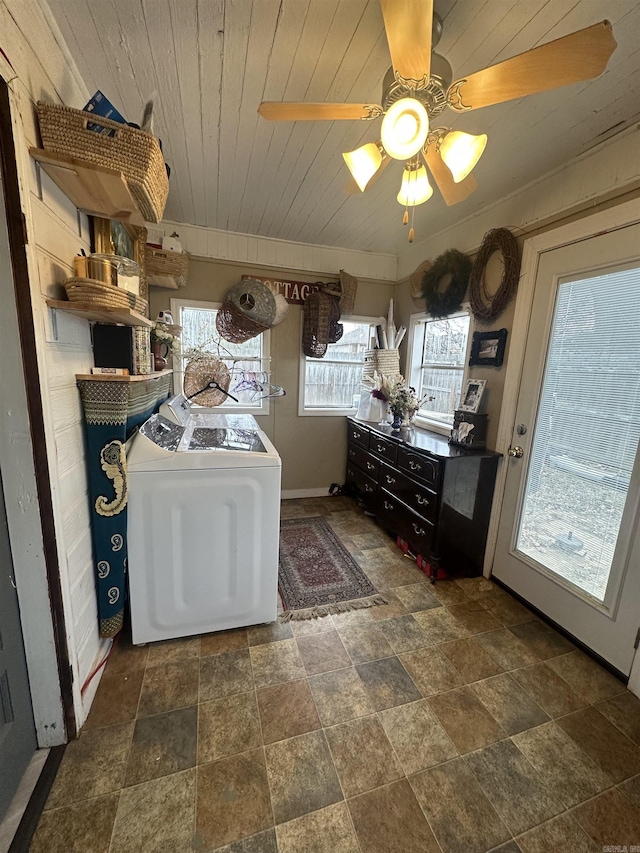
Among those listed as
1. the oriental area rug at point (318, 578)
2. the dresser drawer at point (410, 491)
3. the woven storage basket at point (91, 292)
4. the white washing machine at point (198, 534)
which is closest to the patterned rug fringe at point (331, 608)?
the oriental area rug at point (318, 578)

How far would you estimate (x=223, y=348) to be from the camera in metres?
3.26

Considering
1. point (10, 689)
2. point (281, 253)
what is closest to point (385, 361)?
point (281, 253)

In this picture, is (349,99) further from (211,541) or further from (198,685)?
(198,685)

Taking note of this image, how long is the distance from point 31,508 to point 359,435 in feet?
8.84

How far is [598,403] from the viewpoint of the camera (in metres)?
1.73

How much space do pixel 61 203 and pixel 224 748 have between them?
212 cm

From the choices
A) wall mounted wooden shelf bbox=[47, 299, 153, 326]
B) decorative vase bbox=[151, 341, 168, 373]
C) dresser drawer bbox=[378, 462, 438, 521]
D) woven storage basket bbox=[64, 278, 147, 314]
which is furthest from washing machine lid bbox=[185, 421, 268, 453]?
dresser drawer bbox=[378, 462, 438, 521]

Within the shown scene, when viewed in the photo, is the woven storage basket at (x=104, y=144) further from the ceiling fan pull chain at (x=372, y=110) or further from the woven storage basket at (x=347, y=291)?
the woven storage basket at (x=347, y=291)

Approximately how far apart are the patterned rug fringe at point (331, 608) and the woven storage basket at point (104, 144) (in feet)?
7.06

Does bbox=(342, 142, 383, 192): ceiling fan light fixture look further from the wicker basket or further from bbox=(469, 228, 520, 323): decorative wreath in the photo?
the wicker basket

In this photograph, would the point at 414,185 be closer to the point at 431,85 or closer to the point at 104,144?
the point at 431,85

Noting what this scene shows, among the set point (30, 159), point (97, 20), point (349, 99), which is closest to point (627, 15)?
point (349, 99)

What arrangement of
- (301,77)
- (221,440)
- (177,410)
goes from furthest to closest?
(177,410) < (221,440) < (301,77)

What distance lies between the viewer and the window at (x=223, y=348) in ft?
10.2
